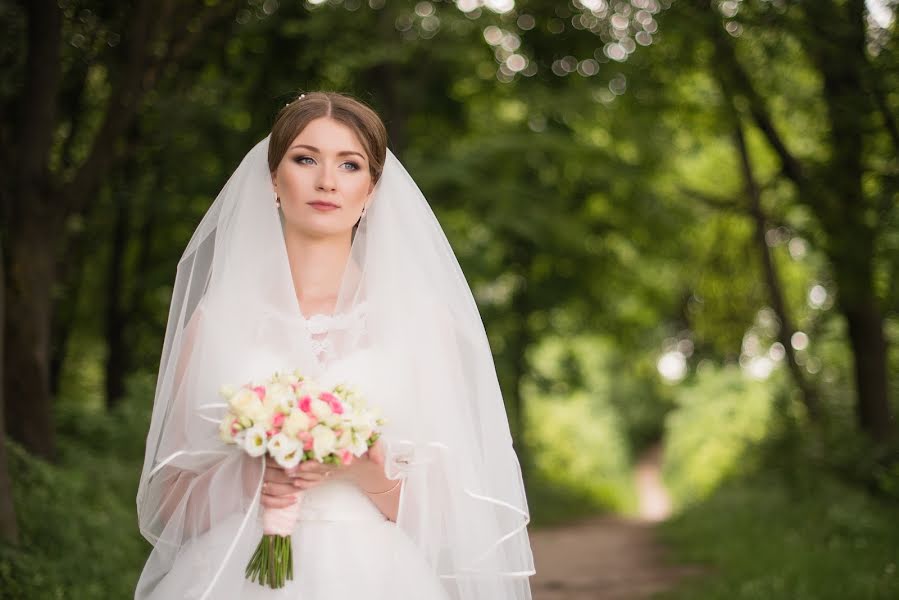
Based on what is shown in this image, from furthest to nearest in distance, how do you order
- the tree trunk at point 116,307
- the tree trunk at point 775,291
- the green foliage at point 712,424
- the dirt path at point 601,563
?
1. the green foliage at point 712,424
2. the tree trunk at point 116,307
3. the tree trunk at point 775,291
4. the dirt path at point 601,563

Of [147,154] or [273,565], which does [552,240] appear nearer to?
[147,154]

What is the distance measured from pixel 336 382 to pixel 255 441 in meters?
0.47

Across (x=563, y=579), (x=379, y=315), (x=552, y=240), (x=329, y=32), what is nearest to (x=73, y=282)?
(x=329, y=32)

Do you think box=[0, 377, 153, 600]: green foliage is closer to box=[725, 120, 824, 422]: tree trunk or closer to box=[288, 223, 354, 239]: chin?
box=[288, 223, 354, 239]: chin

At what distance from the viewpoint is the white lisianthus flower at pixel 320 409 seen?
283 centimetres

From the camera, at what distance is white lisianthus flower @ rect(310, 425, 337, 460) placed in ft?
9.20

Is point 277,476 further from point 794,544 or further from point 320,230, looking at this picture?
point 794,544

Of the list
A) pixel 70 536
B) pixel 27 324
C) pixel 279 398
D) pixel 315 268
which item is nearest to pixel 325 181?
pixel 315 268

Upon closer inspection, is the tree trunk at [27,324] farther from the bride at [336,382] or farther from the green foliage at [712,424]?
the green foliage at [712,424]

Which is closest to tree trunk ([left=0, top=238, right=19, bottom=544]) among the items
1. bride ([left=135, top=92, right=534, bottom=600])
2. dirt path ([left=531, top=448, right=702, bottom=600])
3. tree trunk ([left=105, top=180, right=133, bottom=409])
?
bride ([left=135, top=92, right=534, bottom=600])

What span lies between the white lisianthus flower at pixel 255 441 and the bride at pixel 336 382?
205 millimetres

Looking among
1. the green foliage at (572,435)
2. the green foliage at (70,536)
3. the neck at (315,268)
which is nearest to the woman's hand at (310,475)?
the neck at (315,268)

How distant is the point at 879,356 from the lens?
37.6 feet

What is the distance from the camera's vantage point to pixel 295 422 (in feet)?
9.18
